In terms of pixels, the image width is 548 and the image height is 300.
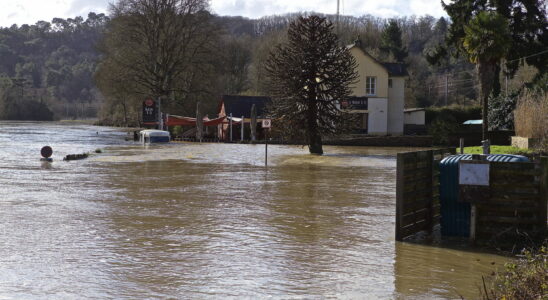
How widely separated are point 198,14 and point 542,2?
30.4 m

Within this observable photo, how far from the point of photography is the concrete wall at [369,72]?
183 feet

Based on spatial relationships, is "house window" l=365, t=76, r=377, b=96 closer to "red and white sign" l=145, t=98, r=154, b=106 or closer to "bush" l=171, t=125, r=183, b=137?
"bush" l=171, t=125, r=183, b=137

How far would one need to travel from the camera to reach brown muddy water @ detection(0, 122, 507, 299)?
8.37 metres

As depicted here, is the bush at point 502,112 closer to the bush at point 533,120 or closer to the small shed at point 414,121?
the small shed at point 414,121

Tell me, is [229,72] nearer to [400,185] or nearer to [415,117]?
[415,117]

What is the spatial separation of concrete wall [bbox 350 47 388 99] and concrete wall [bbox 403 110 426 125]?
5299mm

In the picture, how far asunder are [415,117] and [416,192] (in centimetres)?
5041

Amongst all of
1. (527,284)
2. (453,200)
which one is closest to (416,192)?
(453,200)

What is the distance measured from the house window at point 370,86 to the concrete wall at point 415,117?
5882 millimetres

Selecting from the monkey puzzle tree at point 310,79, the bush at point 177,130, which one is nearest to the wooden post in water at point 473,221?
the monkey puzzle tree at point 310,79

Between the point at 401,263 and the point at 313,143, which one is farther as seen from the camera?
the point at 313,143

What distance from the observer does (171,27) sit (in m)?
63.0

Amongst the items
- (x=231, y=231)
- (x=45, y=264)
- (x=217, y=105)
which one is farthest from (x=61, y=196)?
(x=217, y=105)

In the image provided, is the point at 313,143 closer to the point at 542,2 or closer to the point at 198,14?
the point at 542,2
